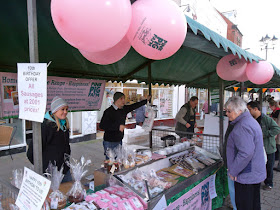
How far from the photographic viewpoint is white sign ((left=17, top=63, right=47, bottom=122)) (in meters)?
1.42

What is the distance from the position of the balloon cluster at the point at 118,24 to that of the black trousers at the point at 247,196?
2110mm

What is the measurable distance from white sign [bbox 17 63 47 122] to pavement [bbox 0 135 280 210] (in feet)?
2.66

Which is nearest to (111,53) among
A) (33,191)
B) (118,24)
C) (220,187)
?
(118,24)

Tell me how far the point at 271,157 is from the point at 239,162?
2.61 metres

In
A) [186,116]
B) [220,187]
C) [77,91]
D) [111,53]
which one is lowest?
[220,187]

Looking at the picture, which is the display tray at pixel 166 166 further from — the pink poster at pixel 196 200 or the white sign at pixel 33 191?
the white sign at pixel 33 191

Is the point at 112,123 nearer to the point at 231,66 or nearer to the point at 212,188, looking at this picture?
the point at 212,188

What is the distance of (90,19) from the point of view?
1.36m

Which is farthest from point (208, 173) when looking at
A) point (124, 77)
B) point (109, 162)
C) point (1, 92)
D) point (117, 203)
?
point (1, 92)

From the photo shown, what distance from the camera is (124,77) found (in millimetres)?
5352

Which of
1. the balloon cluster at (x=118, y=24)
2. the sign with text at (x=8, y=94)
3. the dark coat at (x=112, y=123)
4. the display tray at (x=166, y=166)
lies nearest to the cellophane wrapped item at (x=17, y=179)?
the display tray at (x=166, y=166)

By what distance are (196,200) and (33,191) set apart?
7.55 feet

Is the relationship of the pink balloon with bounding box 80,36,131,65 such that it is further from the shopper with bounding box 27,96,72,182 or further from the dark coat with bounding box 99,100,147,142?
the dark coat with bounding box 99,100,147,142

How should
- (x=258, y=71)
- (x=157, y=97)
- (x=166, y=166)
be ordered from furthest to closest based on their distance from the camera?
(x=157, y=97) < (x=258, y=71) < (x=166, y=166)
